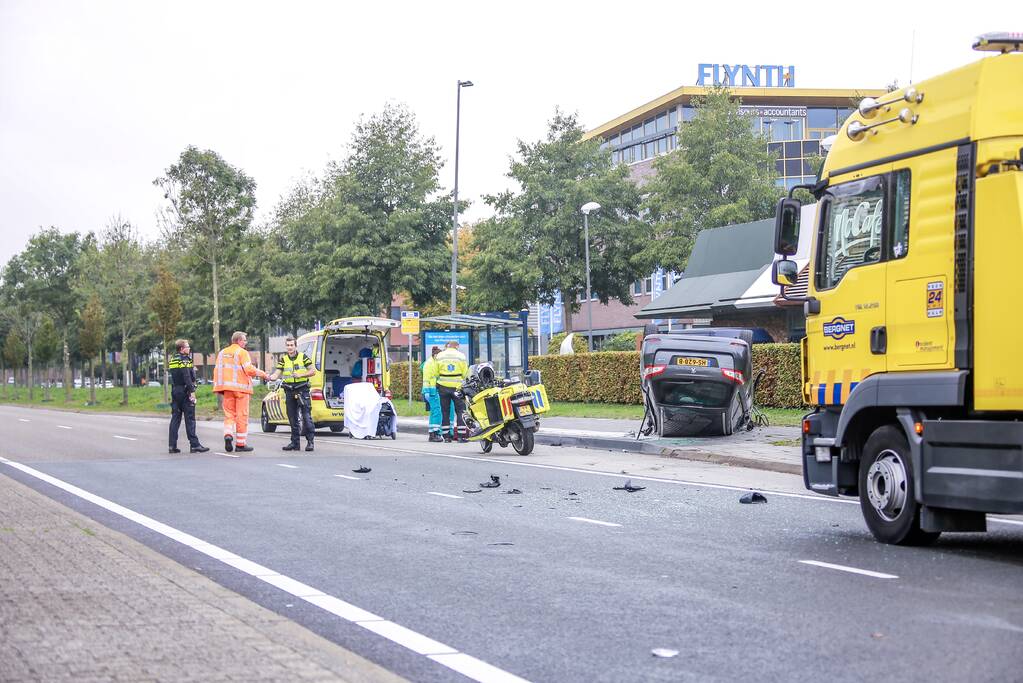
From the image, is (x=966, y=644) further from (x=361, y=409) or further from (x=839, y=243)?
(x=361, y=409)

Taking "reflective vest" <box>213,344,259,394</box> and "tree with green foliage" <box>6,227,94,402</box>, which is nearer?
"reflective vest" <box>213,344,259,394</box>

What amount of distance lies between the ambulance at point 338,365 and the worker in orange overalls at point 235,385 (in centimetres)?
466

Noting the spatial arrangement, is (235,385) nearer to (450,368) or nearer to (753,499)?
(450,368)

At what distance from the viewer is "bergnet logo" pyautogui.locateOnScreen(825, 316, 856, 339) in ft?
30.0

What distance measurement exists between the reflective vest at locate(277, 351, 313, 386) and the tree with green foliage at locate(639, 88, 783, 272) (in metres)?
25.7

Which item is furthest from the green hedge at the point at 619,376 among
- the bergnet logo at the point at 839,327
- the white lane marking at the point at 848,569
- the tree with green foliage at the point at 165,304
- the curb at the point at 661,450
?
the white lane marking at the point at 848,569

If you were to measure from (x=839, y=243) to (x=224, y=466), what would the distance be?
9.78m

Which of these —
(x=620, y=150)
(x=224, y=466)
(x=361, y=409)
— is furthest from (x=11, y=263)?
(x=224, y=466)

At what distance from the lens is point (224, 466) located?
16453mm

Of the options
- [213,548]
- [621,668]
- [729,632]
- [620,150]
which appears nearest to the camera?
[621,668]

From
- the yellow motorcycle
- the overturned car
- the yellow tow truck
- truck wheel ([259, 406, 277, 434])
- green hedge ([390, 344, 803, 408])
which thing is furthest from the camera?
truck wheel ([259, 406, 277, 434])

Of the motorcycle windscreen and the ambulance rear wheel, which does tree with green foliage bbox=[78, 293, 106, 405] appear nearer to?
the ambulance rear wheel

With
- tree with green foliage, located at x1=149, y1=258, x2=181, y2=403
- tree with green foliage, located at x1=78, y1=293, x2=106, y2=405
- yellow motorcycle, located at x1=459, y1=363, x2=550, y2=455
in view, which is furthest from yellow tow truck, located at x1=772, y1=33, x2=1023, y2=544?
tree with green foliage, located at x1=78, y1=293, x2=106, y2=405

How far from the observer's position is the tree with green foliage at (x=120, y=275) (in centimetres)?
5150
